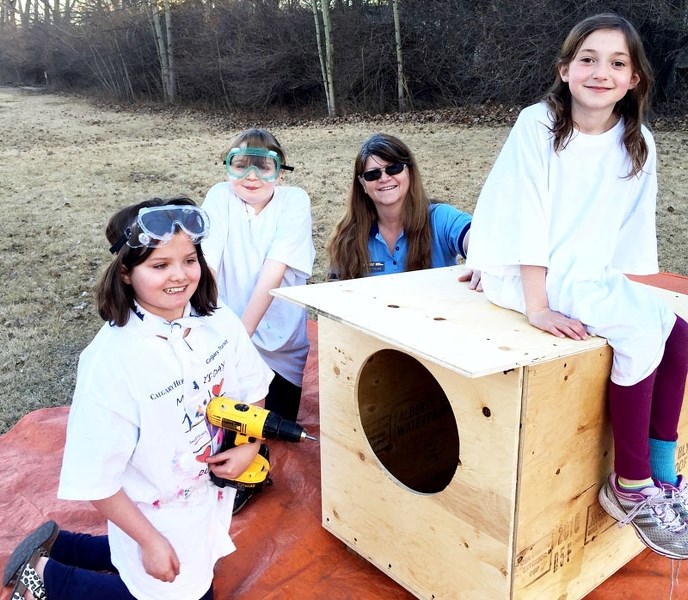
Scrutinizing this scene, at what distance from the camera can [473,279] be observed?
205 cm

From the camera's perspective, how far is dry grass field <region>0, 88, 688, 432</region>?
12.6 feet

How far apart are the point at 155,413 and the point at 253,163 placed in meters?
1.32

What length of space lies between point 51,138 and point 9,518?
1303 centimetres

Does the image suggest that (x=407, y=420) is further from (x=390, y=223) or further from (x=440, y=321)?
(x=390, y=223)

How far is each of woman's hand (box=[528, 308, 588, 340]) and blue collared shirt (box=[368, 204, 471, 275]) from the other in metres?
1.10

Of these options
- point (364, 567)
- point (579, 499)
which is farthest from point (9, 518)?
point (579, 499)

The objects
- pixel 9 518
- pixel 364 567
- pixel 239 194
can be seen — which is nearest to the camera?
pixel 364 567

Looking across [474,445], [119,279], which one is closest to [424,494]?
[474,445]

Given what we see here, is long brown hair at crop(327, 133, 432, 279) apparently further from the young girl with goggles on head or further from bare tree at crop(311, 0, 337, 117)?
bare tree at crop(311, 0, 337, 117)

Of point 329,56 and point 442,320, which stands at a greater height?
point 329,56

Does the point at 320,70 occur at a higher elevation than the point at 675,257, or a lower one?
higher

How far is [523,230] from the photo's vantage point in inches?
65.7

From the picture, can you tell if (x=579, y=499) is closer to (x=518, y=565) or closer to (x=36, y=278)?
(x=518, y=565)

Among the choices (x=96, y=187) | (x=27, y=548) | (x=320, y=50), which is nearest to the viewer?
(x=27, y=548)
